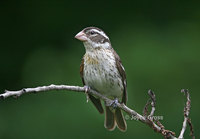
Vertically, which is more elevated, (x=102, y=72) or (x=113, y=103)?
(x=102, y=72)

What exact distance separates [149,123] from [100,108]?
151 centimetres

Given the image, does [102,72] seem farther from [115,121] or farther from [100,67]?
[115,121]

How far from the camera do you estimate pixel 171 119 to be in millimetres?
4598

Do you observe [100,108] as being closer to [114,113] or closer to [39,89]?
[114,113]

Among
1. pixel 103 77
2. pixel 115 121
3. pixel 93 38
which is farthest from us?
pixel 115 121

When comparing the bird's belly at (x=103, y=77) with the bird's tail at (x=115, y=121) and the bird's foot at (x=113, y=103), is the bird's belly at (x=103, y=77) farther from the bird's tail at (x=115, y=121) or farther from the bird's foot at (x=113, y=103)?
the bird's tail at (x=115, y=121)

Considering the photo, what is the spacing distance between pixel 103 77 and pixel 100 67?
0.11m

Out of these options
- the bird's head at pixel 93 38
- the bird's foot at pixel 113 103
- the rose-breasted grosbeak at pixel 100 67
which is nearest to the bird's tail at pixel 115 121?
the rose-breasted grosbeak at pixel 100 67

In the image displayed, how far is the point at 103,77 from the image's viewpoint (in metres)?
3.97

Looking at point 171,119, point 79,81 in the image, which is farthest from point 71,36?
point 171,119

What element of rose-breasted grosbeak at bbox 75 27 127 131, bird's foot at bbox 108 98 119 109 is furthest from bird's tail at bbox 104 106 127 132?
bird's foot at bbox 108 98 119 109

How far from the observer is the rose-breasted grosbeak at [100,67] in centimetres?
399

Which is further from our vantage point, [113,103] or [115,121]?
[115,121]

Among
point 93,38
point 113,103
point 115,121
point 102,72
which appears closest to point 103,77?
point 102,72
